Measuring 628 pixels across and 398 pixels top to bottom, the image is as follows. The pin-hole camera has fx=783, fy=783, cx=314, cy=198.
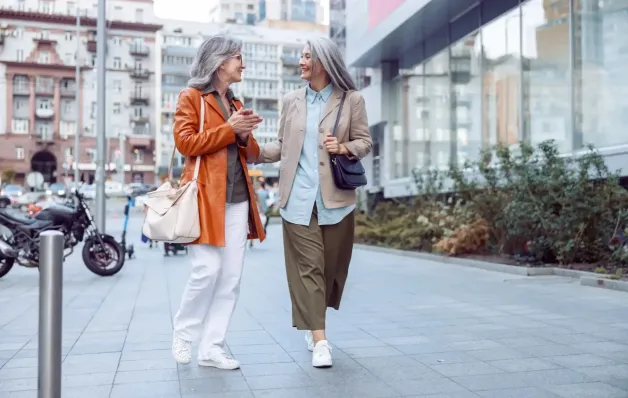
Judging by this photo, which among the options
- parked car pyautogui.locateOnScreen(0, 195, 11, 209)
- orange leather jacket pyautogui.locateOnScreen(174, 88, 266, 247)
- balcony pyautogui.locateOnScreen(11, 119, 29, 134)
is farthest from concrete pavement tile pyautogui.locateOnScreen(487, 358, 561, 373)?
balcony pyautogui.locateOnScreen(11, 119, 29, 134)

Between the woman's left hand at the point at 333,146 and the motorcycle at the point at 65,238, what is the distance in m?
6.44

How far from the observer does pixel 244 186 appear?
459 centimetres

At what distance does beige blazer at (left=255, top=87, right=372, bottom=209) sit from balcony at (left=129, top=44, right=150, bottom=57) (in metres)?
76.0

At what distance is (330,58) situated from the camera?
4672mm

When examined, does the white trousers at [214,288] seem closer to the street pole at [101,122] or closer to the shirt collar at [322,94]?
the shirt collar at [322,94]

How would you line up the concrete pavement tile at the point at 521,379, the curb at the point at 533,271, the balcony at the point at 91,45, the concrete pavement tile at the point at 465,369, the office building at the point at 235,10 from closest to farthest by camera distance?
the concrete pavement tile at the point at 521,379 < the concrete pavement tile at the point at 465,369 < the curb at the point at 533,271 < the balcony at the point at 91,45 < the office building at the point at 235,10

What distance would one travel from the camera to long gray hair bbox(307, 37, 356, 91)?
465cm

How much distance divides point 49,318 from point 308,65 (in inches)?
98.8

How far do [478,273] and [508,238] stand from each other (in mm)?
1210

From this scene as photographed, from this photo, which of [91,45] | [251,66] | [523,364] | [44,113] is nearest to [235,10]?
[251,66]

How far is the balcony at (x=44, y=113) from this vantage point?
74.4 m

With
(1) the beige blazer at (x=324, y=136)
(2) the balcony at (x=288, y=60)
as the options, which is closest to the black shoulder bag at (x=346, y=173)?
(1) the beige blazer at (x=324, y=136)

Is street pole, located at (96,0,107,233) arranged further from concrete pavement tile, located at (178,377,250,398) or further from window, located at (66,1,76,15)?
window, located at (66,1,76,15)

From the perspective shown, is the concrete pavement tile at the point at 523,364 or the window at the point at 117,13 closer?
the concrete pavement tile at the point at 523,364
